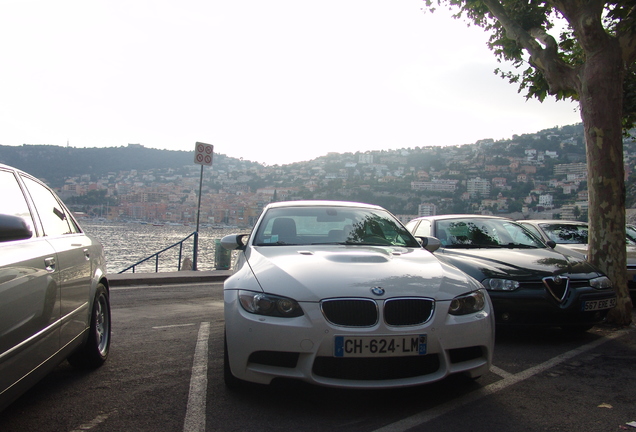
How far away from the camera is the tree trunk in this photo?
6.86 metres

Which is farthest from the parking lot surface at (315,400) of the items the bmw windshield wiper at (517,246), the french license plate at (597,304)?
the bmw windshield wiper at (517,246)

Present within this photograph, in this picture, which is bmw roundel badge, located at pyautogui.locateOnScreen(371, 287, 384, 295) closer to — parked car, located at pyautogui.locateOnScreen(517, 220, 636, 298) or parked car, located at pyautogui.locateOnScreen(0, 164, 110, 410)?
parked car, located at pyautogui.locateOnScreen(0, 164, 110, 410)

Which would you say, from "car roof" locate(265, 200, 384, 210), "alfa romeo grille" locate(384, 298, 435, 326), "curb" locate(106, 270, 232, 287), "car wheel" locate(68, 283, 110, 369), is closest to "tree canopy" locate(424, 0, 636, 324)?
Result: "car roof" locate(265, 200, 384, 210)

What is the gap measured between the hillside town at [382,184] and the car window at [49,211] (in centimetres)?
1019

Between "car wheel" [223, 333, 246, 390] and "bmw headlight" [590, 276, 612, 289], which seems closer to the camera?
"car wheel" [223, 333, 246, 390]

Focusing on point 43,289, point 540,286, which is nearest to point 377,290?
point 43,289

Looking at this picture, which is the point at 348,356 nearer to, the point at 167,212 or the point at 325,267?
the point at 325,267

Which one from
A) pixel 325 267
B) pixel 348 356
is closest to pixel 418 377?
pixel 348 356

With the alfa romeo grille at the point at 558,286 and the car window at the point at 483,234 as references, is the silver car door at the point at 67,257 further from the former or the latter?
the car window at the point at 483,234

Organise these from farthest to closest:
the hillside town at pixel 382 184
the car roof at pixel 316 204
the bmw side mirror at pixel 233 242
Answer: the hillside town at pixel 382 184 < the car roof at pixel 316 204 < the bmw side mirror at pixel 233 242

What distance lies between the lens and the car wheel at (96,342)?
425cm

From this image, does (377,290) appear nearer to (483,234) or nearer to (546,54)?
(483,234)

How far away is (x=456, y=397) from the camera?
12.1ft

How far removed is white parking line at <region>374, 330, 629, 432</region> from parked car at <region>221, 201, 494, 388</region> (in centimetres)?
22
